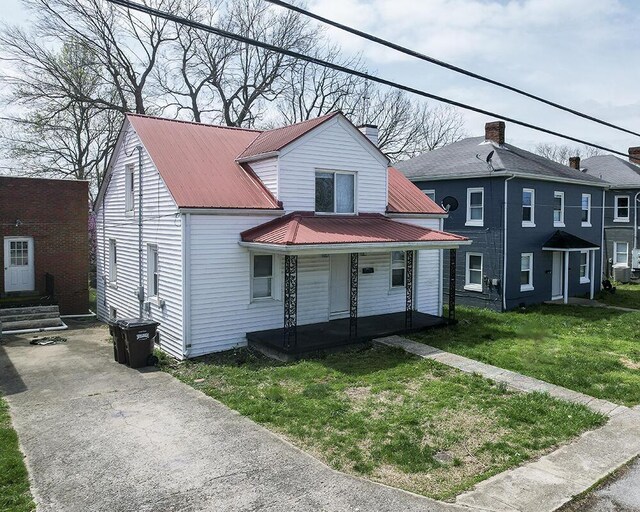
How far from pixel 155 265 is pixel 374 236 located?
248 inches

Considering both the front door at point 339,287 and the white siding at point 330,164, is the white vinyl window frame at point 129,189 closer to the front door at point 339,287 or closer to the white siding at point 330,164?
the white siding at point 330,164

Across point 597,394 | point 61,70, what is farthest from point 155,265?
point 61,70

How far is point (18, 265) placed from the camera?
1931cm

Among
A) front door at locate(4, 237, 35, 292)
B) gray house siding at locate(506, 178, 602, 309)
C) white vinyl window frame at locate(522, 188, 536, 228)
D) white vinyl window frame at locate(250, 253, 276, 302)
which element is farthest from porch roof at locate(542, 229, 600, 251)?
front door at locate(4, 237, 35, 292)

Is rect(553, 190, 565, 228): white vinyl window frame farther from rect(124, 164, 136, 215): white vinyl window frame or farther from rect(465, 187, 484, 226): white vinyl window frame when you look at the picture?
rect(124, 164, 136, 215): white vinyl window frame

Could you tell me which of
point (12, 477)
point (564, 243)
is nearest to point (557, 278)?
point (564, 243)

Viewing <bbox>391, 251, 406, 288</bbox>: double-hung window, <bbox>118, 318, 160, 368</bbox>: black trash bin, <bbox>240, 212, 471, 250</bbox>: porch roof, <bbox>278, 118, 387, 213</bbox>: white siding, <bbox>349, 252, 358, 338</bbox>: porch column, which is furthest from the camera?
<bbox>391, 251, 406, 288</bbox>: double-hung window

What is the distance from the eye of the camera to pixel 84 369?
12008 millimetres

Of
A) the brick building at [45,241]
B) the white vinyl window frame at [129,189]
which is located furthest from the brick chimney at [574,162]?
the brick building at [45,241]

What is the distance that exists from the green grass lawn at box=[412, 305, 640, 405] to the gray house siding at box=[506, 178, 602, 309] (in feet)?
5.08

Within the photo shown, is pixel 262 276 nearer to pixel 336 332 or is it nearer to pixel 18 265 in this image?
pixel 336 332

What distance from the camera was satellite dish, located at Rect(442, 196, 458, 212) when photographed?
71.5 ft

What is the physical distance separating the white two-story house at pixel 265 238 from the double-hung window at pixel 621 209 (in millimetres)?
20297

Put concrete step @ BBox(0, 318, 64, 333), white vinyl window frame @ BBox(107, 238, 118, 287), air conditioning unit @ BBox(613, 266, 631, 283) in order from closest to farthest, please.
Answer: concrete step @ BBox(0, 318, 64, 333), white vinyl window frame @ BBox(107, 238, 118, 287), air conditioning unit @ BBox(613, 266, 631, 283)
